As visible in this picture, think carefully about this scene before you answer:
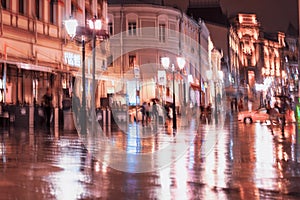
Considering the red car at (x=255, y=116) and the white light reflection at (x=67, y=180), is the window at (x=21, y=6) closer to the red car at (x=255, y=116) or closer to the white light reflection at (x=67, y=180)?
the red car at (x=255, y=116)

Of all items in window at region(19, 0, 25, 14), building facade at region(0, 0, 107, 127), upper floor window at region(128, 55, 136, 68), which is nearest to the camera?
building facade at region(0, 0, 107, 127)

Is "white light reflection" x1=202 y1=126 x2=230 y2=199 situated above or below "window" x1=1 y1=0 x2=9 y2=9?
below

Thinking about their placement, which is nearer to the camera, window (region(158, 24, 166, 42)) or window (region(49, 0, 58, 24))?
window (region(49, 0, 58, 24))

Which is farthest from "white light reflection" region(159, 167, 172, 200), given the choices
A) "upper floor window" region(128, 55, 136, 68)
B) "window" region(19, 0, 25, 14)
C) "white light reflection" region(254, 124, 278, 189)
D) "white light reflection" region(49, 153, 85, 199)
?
"upper floor window" region(128, 55, 136, 68)

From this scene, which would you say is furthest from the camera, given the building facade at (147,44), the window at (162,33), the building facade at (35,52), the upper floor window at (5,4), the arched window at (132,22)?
the window at (162,33)

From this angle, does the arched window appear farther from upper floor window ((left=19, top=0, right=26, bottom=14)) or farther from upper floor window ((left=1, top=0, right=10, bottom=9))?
upper floor window ((left=1, top=0, right=10, bottom=9))

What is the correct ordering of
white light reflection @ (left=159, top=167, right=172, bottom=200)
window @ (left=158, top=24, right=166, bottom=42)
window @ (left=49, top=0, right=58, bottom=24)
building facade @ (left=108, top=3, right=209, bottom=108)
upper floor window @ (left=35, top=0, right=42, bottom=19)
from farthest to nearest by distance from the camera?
window @ (left=158, top=24, right=166, bottom=42), building facade @ (left=108, top=3, right=209, bottom=108), window @ (left=49, top=0, right=58, bottom=24), upper floor window @ (left=35, top=0, right=42, bottom=19), white light reflection @ (left=159, top=167, right=172, bottom=200)

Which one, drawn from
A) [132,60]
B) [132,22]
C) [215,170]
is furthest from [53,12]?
[215,170]

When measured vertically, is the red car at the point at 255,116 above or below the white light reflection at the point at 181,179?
above

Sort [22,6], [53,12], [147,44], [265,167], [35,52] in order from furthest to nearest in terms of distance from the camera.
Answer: [147,44], [53,12], [35,52], [22,6], [265,167]

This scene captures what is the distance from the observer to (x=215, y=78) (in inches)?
3002

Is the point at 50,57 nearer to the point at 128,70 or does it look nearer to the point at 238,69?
the point at 128,70

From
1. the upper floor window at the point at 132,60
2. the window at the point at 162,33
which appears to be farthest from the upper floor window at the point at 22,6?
the window at the point at 162,33

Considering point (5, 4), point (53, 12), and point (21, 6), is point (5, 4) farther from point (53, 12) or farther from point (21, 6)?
point (53, 12)
